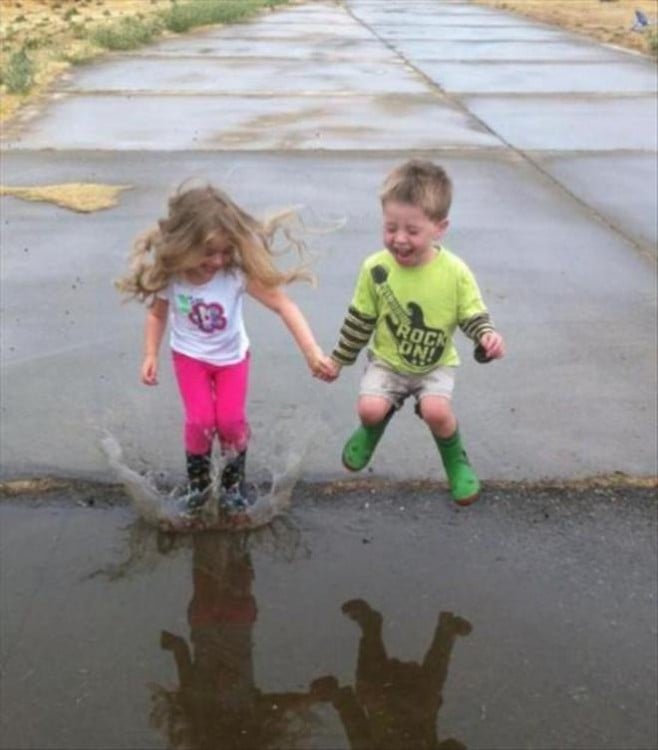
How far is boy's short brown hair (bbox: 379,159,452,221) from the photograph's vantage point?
3.51m

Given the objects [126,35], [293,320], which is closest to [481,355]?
[293,320]

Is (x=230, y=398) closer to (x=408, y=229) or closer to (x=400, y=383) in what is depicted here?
(x=400, y=383)

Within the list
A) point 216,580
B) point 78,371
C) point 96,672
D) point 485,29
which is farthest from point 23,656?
point 485,29

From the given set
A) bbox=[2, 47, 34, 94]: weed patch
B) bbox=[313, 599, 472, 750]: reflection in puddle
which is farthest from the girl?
bbox=[2, 47, 34, 94]: weed patch

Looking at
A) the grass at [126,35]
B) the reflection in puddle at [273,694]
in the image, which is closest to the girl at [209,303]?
the reflection in puddle at [273,694]

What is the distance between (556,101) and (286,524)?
11.0 m

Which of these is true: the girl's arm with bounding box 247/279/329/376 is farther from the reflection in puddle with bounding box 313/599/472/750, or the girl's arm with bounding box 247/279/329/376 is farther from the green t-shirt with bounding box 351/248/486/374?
the reflection in puddle with bounding box 313/599/472/750

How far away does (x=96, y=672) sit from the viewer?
10.8 ft

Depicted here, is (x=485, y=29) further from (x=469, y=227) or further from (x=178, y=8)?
(x=469, y=227)

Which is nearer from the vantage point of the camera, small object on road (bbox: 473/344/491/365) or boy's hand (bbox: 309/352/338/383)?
small object on road (bbox: 473/344/491/365)

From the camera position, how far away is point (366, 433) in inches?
159

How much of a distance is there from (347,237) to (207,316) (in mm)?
4012

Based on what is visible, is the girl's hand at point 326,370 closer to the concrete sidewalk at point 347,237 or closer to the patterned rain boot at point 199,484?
the patterned rain boot at point 199,484

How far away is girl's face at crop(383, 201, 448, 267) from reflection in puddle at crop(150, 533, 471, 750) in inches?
45.0
